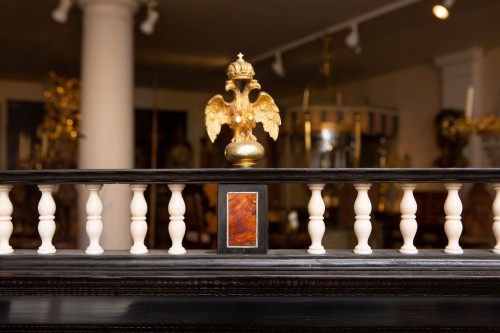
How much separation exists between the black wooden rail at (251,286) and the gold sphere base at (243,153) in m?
0.09

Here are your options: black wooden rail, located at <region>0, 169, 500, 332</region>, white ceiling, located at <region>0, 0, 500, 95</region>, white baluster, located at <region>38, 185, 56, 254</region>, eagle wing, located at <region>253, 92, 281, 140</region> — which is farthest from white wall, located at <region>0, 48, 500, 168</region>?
white baluster, located at <region>38, 185, 56, 254</region>

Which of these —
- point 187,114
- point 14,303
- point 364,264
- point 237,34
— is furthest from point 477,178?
point 187,114

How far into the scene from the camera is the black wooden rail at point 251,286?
2426 millimetres

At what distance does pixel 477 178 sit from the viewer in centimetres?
248

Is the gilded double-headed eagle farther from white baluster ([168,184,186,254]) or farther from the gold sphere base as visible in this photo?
white baluster ([168,184,186,254])

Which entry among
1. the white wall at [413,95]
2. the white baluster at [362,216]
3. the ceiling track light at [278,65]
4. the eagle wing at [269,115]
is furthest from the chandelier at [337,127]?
the white baluster at [362,216]

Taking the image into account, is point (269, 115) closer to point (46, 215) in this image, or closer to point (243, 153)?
point (243, 153)

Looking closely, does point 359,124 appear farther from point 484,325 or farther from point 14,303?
point 14,303

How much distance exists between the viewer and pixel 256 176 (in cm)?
250

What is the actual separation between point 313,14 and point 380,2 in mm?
784

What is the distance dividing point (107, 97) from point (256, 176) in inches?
131

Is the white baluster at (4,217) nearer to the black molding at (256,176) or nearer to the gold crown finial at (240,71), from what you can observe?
the black molding at (256,176)

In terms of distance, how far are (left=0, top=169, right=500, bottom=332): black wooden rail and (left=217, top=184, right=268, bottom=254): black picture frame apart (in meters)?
0.04

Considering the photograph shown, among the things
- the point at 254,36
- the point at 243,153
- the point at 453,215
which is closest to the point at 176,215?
the point at 243,153
